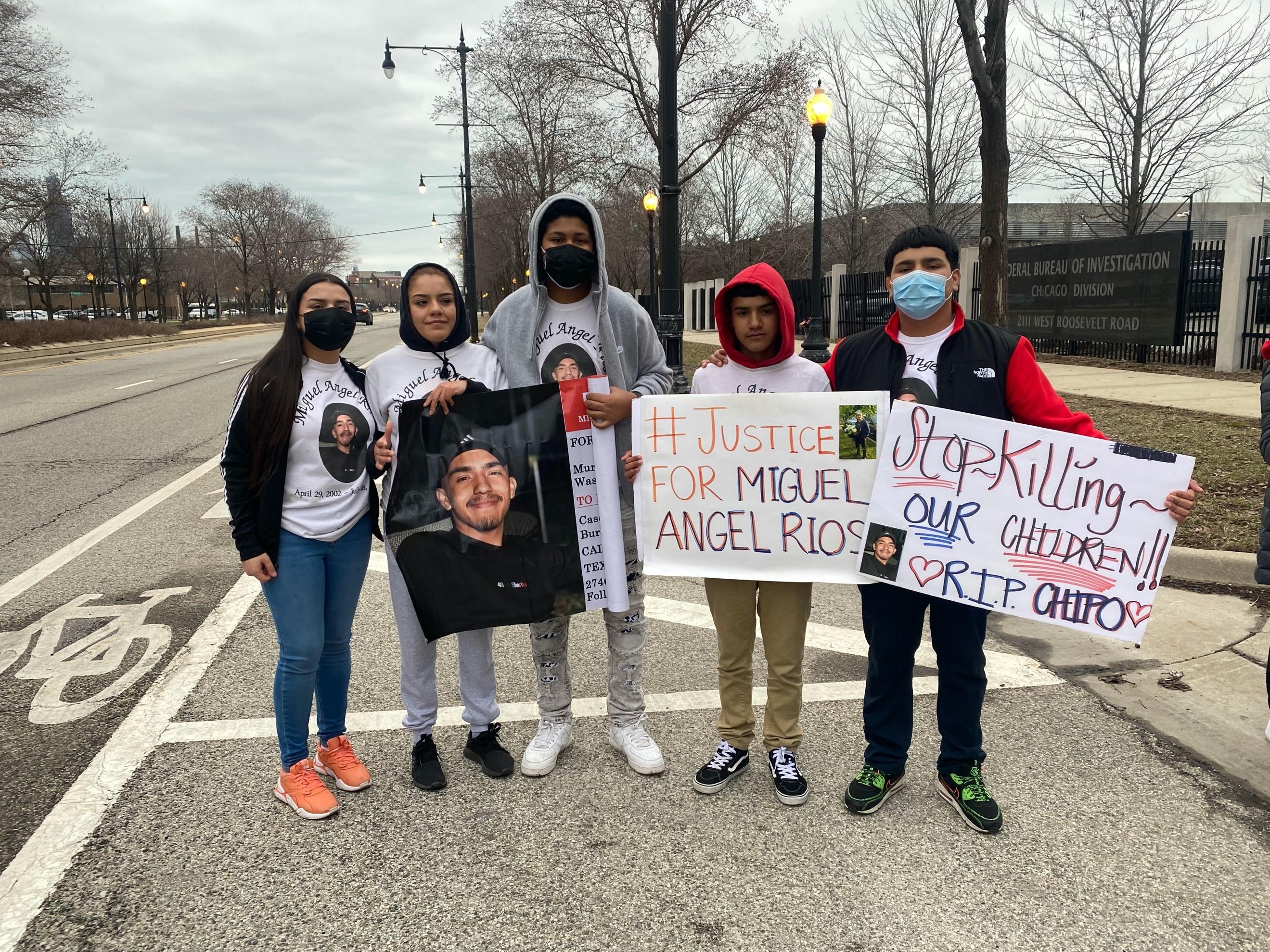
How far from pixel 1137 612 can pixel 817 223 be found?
508 inches

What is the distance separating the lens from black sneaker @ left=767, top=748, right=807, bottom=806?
2.98 m

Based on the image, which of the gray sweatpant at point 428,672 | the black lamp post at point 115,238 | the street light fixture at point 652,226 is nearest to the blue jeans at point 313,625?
the gray sweatpant at point 428,672

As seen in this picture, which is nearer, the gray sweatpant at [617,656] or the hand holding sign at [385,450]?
the hand holding sign at [385,450]

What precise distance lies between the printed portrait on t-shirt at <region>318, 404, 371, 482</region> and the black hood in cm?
33

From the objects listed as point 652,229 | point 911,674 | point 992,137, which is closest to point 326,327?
point 911,674

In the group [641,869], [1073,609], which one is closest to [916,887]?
[641,869]

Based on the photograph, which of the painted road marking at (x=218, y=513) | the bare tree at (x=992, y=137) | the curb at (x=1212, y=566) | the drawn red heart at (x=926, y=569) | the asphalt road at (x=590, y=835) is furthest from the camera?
the bare tree at (x=992, y=137)

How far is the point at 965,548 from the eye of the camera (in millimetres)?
2863

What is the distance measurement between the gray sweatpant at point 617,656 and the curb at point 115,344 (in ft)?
98.8

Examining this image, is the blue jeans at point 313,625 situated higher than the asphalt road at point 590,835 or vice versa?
the blue jeans at point 313,625

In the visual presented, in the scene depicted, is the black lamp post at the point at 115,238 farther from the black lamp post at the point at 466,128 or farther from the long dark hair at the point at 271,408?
the long dark hair at the point at 271,408

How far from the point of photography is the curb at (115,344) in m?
29.4

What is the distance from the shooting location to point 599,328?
3.22m

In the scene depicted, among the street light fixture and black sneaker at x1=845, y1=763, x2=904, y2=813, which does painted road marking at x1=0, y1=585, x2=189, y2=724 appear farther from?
the street light fixture
